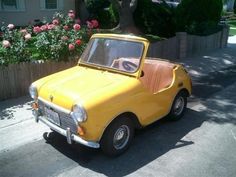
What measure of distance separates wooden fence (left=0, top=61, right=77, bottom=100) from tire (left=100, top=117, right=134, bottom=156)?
140 inches

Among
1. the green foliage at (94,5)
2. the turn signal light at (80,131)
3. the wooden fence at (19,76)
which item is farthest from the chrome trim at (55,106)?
the green foliage at (94,5)

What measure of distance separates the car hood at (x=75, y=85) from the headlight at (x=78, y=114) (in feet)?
0.34

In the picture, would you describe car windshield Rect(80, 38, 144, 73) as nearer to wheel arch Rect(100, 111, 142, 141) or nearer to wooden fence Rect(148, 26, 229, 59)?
wheel arch Rect(100, 111, 142, 141)

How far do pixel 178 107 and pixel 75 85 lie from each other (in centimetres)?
249

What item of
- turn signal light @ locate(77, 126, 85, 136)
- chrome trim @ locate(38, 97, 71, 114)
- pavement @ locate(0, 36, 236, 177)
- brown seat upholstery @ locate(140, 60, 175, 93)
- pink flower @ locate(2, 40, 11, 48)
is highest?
pink flower @ locate(2, 40, 11, 48)

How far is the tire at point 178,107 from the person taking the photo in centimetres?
624

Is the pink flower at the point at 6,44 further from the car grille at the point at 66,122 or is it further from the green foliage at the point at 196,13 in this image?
the green foliage at the point at 196,13

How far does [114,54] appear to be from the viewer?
5551mm

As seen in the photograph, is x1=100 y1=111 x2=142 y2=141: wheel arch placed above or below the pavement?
above

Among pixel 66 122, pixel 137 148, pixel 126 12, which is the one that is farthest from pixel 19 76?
pixel 126 12

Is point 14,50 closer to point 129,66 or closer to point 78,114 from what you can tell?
point 129,66

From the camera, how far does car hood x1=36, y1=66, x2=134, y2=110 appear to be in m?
4.70

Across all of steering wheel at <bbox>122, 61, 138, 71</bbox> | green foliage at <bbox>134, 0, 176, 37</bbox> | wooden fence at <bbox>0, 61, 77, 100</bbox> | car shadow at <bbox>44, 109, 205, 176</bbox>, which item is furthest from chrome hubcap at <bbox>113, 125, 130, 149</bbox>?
green foliage at <bbox>134, 0, 176, 37</bbox>

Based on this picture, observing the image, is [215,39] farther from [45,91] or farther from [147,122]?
[45,91]
